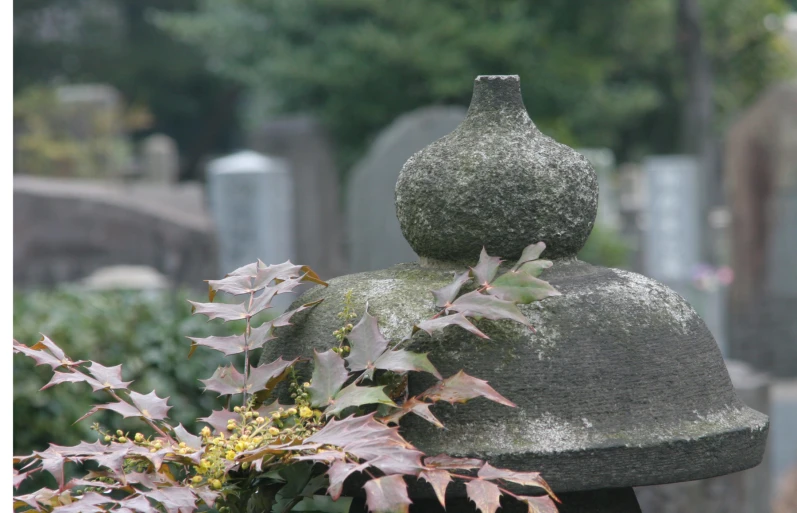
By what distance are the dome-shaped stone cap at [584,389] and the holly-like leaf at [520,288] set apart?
0.11 meters

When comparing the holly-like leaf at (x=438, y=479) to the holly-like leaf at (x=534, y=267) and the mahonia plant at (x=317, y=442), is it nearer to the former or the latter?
the mahonia plant at (x=317, y=442)

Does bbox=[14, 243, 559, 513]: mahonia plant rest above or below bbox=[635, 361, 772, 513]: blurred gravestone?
above

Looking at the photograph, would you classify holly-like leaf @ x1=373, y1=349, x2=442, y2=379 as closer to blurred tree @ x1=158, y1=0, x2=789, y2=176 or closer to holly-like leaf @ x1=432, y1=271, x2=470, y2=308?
holly-like leaf @ x1=432, y1=271, x2=470, y2=308

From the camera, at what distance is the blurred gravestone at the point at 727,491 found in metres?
3.67

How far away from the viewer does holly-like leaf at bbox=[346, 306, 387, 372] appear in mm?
1331

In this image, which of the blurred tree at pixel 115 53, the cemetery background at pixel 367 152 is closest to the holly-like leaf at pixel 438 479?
the cemetery background at pixel 367 152

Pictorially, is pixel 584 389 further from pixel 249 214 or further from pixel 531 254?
pixel 249 214

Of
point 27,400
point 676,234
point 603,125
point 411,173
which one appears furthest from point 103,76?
point 411,173

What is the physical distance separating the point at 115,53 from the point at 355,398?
1875 centimetres

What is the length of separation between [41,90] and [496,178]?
13.4m

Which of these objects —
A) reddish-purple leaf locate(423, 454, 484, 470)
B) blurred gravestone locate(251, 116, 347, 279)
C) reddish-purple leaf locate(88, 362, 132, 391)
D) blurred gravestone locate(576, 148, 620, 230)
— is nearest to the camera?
reddish-purple leaf locate(423, 454, 484, 470)

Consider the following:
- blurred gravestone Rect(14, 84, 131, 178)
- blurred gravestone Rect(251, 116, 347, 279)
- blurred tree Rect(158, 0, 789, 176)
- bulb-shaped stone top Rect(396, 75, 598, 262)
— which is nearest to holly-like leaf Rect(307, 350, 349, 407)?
bulb-shaped stone top Rect(396, 75, 598, 262)

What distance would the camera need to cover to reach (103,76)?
1906cm

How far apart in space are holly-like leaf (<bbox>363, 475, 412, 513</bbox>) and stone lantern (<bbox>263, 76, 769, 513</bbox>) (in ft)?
0.76
